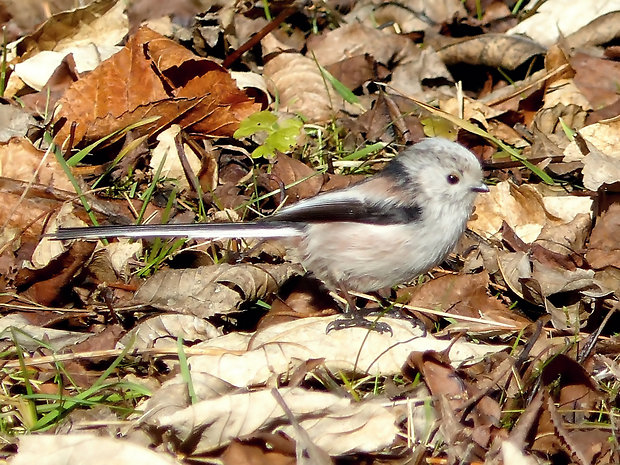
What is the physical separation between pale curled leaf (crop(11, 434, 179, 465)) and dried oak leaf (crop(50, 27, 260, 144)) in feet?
5.82

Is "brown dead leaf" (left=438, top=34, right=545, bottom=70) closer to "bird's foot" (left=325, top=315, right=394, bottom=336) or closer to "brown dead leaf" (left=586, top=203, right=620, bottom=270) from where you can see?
"brown dead leaf" (left=586, top=203, right=620, bottom=270)

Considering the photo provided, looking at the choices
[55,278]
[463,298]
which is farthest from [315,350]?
[55,278]

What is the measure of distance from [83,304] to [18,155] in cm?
73

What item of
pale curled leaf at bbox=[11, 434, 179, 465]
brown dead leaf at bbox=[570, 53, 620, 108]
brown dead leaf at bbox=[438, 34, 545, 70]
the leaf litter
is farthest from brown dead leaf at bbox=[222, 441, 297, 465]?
brown dead leaf at bbox=[438, 34, 545, 70]

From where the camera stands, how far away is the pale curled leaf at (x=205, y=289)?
2760 mm

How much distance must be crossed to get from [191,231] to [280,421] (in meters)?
0.87

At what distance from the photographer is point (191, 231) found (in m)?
2.76

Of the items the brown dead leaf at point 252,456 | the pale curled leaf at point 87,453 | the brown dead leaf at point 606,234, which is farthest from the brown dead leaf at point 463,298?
the pale curled leaf at point 87,453

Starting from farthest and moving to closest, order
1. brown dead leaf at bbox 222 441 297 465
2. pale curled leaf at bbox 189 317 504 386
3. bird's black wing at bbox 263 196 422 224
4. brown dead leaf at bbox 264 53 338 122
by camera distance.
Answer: brown dead leaf at bbox 264 53 338 122 < bird's black wing at bbox 263 196 422 224 < pale curled leaf at bbox 189 317 504 386 < brown dead leaf at bbox 222 441 297 465

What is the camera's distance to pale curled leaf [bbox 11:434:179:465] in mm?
1847

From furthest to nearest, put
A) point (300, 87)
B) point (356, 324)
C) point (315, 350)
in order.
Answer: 1. point (300, 87)
2. point (356, 324)
3. point (315, 350)

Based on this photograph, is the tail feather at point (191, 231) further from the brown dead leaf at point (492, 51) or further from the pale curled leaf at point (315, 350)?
the brown dead leaf at point (492, 51)

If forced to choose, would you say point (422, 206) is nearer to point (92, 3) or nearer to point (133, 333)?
point (133, 333)

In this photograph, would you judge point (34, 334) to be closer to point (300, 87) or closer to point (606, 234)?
point (300, 87)
